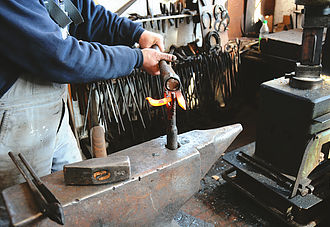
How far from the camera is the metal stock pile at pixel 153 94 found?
9.87 feet

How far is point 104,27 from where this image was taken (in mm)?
1899

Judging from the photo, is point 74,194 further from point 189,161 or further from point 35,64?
point 35,64

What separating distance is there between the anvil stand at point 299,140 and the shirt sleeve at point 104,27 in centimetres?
95

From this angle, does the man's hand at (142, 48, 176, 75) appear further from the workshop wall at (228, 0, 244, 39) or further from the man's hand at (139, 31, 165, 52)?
the workshop wall at (228, 0, 244, 39)

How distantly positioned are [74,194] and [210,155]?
61 cm

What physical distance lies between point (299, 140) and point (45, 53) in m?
1.55

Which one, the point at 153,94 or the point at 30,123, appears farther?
the point at 153,94

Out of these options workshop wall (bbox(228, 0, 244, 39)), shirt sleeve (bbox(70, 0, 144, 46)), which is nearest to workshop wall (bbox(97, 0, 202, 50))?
workshop wall (bbox(228, 0, 244, 39))

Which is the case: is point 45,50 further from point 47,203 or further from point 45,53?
point 47,203

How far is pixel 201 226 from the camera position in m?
1.94

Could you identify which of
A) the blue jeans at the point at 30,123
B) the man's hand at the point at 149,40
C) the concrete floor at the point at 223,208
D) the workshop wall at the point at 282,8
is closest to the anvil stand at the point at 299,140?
the concrete floor at the point at 223,208

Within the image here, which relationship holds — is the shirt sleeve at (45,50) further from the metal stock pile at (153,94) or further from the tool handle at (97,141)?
the metal stock pile at (153,94)

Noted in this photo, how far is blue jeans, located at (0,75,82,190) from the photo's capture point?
1.39m

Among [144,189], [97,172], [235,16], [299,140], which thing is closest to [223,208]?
[299,140]
